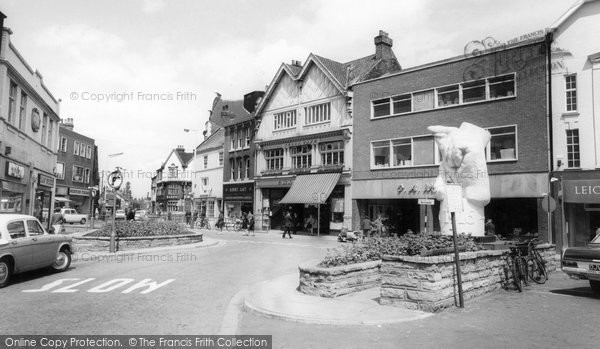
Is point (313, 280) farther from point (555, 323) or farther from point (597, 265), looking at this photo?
point (597, 265)

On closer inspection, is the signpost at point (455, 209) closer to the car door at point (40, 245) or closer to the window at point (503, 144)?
the car door at point (40, 245)

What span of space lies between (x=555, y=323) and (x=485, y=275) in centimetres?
246

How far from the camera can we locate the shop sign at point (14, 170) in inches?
798

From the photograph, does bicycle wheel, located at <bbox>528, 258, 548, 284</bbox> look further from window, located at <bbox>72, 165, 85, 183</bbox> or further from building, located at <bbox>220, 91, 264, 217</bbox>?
window, located at <bbox>72, 165, 85, 183</bbox>

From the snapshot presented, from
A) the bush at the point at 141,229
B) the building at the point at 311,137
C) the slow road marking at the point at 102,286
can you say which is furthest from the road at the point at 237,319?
the building at the point at 311,137

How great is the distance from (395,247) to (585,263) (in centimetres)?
392

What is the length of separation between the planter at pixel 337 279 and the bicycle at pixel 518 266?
313 cm

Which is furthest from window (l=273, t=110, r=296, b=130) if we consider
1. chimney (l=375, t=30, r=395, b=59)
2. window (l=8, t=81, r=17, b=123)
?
window (l=8, t=81, r=17, b=123)

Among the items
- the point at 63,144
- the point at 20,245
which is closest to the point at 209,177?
the point at 63,144

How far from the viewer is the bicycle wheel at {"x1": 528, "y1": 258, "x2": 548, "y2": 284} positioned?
11102mm

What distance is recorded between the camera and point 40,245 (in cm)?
1212

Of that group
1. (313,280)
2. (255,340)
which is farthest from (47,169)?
(255,340)

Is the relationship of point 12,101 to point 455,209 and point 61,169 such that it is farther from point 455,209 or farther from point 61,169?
point 61,169

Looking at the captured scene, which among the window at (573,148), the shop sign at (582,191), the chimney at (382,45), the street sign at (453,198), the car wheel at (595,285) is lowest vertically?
the car wheel at (595,285)
